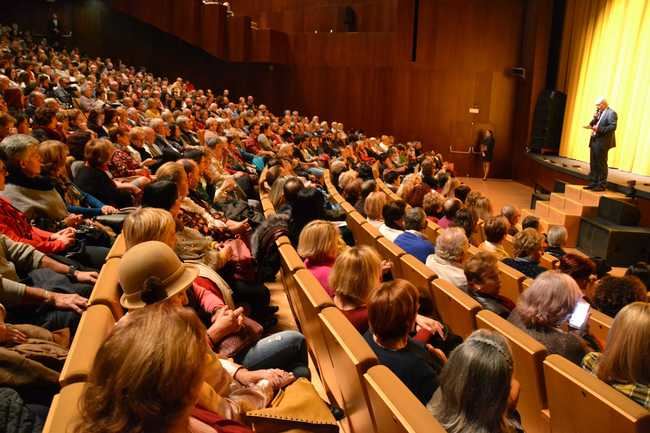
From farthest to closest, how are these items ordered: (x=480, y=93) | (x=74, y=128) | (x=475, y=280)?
(x=480, y=93) → (x=74, y=128) → (x=475, y=280)

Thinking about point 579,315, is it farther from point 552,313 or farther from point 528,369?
point 528,369

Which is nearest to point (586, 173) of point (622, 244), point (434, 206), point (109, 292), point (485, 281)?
point (622, 244)

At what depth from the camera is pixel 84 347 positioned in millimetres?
1413

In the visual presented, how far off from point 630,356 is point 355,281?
0.97 m

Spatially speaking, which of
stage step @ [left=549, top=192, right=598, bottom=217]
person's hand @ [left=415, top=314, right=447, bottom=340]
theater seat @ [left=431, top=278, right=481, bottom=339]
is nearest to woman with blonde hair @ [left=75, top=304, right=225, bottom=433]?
person's hand @ [left=415, top=314, right=447, bottom=340]

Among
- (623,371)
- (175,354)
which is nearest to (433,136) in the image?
(623,371)

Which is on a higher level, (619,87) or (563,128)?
(619,87)

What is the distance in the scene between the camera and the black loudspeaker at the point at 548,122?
10.5 metres

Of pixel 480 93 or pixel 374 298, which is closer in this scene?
pixel 374 298

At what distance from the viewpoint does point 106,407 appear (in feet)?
2.93

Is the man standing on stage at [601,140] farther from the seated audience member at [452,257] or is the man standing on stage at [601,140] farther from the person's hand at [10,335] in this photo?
the person's hand at [10,335]

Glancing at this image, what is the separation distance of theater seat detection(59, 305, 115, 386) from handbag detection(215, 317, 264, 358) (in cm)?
39

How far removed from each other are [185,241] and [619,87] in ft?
29.6

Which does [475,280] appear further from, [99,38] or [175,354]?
[99,38]
